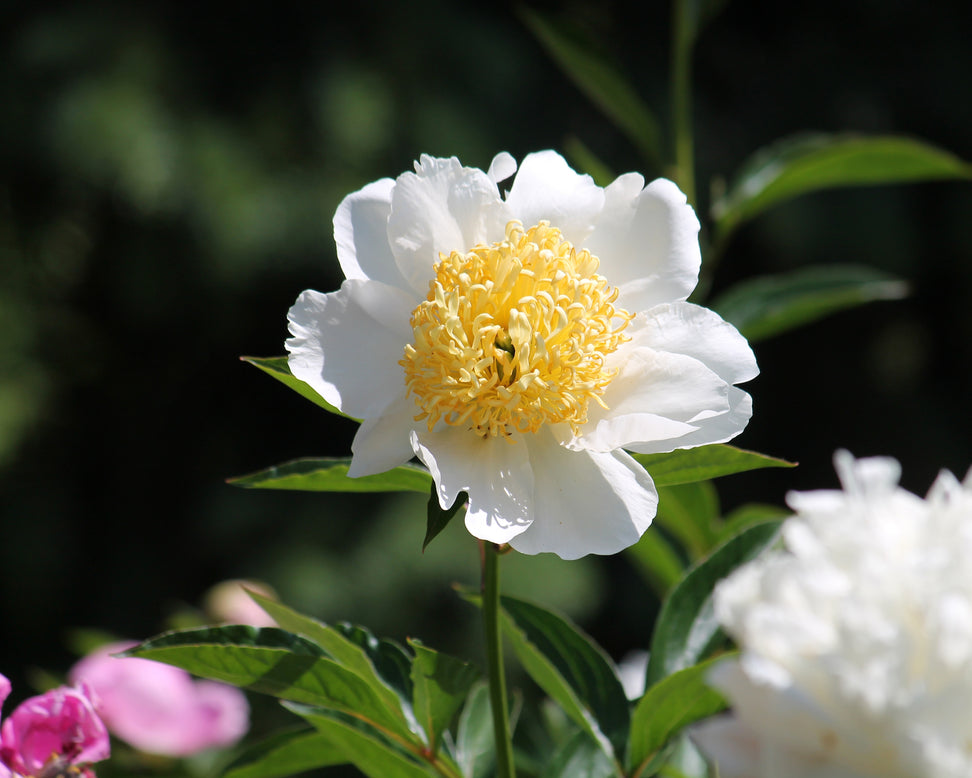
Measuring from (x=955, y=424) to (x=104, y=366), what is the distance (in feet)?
6.10

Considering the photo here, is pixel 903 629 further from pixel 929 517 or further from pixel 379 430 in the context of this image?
pixel 379 430

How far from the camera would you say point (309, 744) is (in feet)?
1.71

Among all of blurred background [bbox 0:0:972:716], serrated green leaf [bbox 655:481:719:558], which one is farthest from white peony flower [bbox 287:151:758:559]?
blurred background [bbox 0:0:972:716]

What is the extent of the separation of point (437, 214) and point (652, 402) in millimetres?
131

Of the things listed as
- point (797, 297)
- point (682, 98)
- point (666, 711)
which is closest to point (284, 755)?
point (666, 711)

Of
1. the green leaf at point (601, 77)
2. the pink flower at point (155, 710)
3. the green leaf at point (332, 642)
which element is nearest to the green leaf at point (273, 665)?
the green leaf at point (332, 642)

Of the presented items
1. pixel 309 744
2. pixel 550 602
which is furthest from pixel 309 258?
pixel 309 744

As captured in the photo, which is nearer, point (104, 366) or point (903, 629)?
point (903, 629)

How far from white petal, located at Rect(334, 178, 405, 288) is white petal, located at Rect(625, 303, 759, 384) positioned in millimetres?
118

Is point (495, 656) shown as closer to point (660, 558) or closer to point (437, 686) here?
point (437, 686)

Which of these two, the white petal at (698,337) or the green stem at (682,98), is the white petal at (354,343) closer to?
the white petal at (698,337)

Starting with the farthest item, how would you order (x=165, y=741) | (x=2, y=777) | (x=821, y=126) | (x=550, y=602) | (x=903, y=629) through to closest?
(x=821, y=126) < (x=550, y=602) < (x=165, y=741) < (x=2, y=777) < (x=903, y=629)

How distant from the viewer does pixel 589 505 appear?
0.46m

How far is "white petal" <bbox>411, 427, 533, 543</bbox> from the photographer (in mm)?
437
